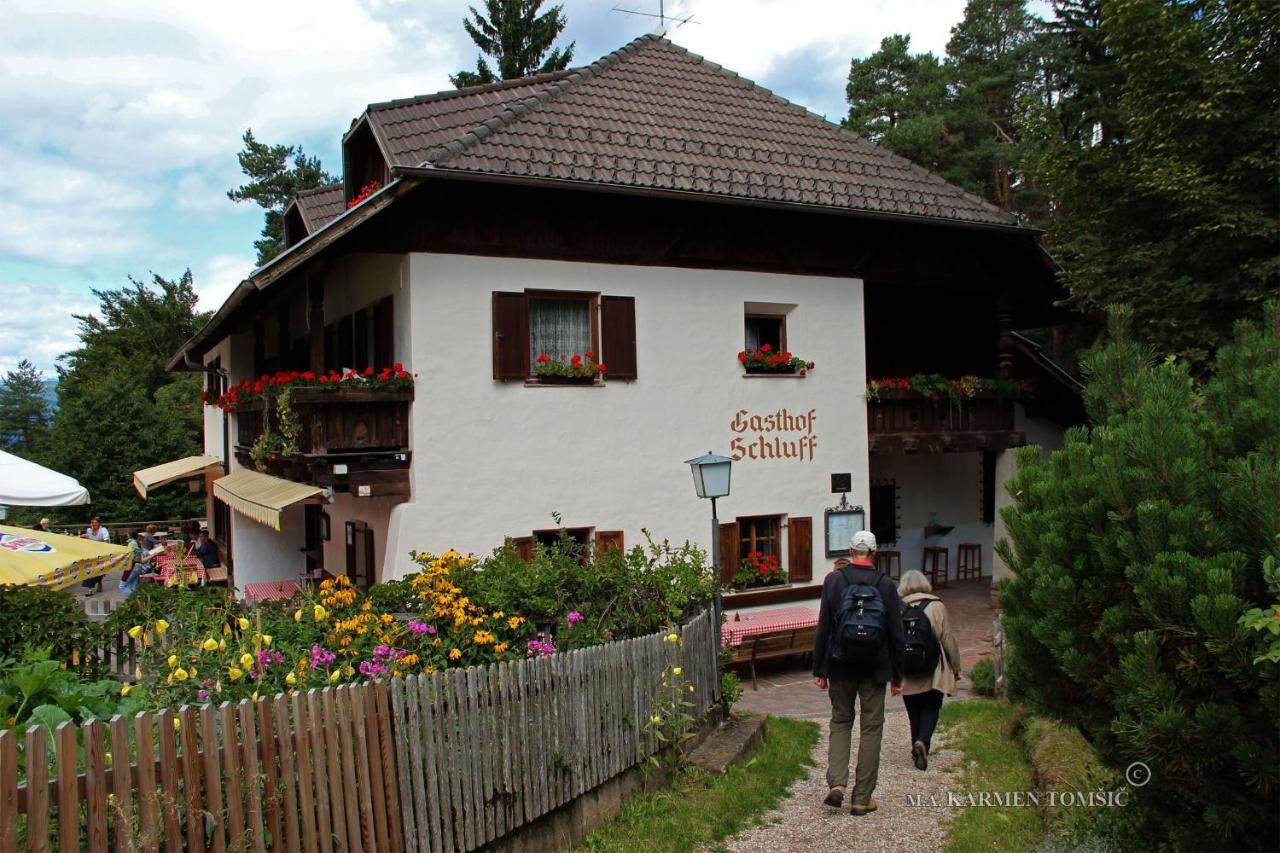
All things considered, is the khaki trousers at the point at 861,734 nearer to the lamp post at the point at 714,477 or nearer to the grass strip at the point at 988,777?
the grass strip at the point at 988,777

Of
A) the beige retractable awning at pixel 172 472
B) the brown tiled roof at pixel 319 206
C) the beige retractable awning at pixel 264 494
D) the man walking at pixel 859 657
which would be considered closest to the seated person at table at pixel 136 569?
the beige retractable awning at pixel 172 472

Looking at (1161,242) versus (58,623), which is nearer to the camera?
(58,623)

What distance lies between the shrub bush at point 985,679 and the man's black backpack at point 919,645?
362cm

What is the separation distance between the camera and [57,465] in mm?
32188

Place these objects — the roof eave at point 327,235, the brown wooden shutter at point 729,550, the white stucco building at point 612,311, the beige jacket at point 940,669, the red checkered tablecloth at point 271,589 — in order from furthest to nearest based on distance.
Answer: the red checkered tablecloth at point 271,589 → the brown wooden shutter at point 729,550 → the white stucco building at point 612,311 → the roof eave at point 327,235 → the beige jacket at point 940,669

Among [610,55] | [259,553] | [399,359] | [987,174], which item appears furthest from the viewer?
[987,174]

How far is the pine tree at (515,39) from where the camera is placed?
90.5 feet

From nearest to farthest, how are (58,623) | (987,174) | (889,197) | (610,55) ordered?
(58,623) < (889,197) < (610,55) < (987,174)

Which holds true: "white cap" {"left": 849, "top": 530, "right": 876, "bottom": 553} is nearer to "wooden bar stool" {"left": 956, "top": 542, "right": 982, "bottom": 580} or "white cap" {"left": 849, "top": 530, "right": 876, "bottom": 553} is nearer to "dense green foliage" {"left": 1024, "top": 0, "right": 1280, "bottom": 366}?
"dense green foliage" {"left": 1024, "top": 0, "right": 1280, "bottom": 366}

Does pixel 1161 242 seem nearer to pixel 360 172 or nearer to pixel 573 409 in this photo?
pixel 573 409

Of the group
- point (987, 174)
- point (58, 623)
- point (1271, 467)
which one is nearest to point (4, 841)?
point (58, 623)

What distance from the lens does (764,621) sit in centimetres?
1227

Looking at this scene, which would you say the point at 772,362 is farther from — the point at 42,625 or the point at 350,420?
the point at 42,625

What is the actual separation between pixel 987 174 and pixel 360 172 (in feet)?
77.1
